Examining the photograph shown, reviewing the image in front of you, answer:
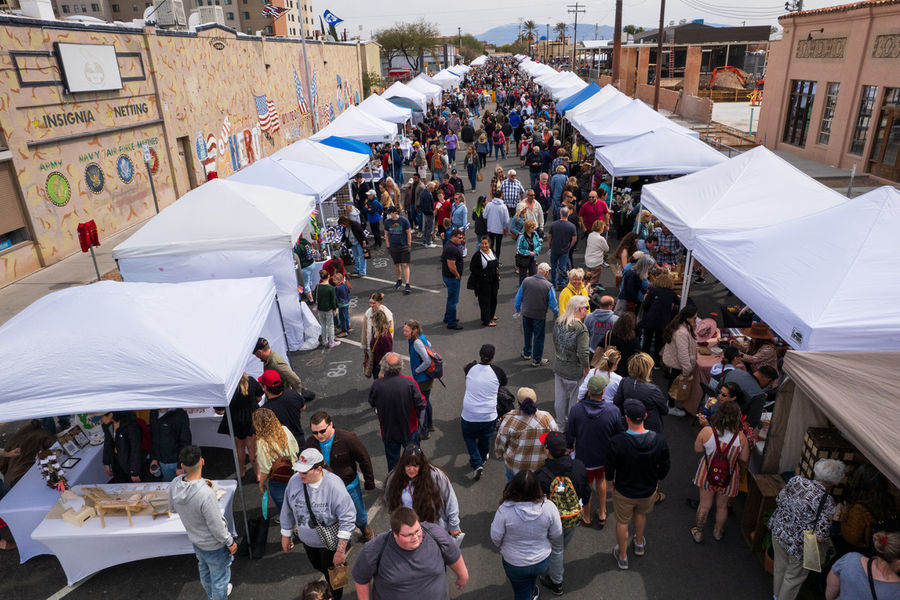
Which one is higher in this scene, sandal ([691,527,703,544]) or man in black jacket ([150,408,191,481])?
man in black jacket ([150,408,191,481])

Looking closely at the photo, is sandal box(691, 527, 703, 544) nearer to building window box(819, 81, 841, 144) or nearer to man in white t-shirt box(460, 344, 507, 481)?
man in white t-shirt box(460, 344, 507, 481)

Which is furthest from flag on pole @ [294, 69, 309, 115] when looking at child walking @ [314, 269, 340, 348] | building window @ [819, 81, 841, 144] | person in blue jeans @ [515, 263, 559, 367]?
person in blue jeans @ [515, 263, 559, 367]

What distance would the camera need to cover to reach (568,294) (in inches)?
276

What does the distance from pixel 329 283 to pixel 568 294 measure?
3.72 metres

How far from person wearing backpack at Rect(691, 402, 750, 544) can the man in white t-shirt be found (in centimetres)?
187

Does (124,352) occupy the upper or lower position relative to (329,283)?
upper

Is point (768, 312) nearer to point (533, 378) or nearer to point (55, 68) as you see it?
point (533, 378)

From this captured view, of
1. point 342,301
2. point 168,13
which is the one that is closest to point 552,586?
point 342,301

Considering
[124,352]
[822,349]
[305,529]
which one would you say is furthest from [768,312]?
[124,352]

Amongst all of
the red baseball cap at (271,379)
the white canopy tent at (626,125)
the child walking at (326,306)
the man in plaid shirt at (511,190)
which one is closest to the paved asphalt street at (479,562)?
the red baseball cap at (271,379)

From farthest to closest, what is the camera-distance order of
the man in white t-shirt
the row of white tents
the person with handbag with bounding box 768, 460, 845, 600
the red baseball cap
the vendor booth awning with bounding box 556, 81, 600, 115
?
the vendor booth awning with bounding box 556, 81, 600, 115
the man in white t-shirt
the red baseball cap
the row of white tents
the person with handbag with bounding box 768, 460, 845, 600

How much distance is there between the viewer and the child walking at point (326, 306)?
8406 millimetres

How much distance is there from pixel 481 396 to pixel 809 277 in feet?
11.5

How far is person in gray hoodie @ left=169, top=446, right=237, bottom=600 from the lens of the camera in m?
4.11
